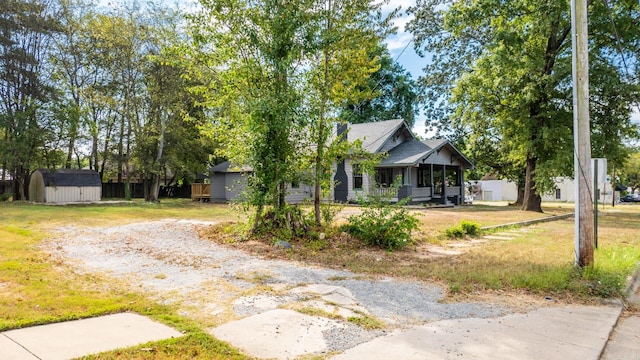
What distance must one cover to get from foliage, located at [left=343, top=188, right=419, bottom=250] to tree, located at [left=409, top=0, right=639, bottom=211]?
10.9 metres

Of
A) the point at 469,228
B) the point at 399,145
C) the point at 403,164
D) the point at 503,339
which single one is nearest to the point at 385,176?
the point at 399,145

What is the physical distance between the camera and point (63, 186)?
22.6m

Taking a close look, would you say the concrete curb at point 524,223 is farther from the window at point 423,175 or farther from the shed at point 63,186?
the shed at point 63,186

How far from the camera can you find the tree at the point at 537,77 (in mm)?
16422

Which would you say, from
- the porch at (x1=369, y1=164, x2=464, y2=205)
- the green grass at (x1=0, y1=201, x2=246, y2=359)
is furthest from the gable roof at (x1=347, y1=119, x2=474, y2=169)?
the green grass at (x1=0, y1=201, x2=246, y2=359)

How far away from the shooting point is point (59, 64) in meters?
26.4

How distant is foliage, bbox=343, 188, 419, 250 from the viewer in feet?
28.3

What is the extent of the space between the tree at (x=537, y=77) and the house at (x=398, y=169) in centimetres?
452

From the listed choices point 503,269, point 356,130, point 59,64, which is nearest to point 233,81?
point 503,269

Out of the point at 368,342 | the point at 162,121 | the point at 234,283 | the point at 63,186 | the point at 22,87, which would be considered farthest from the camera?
the point at 162,121

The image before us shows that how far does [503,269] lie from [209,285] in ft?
15.2

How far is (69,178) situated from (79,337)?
23345mm

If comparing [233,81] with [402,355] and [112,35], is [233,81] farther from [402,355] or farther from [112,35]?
[112,35]

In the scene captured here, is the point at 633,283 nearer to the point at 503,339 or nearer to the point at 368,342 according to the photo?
the point at 503,339
